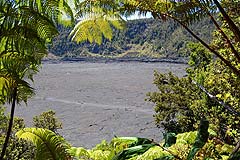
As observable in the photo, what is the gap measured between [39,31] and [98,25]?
1.40m

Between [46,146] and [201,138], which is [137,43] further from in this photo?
[201,138]

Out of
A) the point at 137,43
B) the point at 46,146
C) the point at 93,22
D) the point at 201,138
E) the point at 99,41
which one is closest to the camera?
the point at 201,138

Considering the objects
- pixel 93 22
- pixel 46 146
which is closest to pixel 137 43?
pixel 93 22

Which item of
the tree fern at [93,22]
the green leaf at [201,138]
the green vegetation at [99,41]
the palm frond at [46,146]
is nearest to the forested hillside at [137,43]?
the tree fern at [93,22]

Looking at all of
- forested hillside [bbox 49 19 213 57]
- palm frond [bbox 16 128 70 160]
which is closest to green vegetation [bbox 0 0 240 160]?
palm frond [bbox 16 128 70 160]

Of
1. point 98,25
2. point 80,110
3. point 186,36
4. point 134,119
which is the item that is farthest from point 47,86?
point 98,25

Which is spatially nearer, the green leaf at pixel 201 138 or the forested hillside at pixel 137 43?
the green leaf at pixel 201 138

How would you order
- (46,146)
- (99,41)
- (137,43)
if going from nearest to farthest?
(46,146)
(99,41)
(137,43)

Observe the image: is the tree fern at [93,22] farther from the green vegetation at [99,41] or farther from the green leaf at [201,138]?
the green leaf at [201,138]

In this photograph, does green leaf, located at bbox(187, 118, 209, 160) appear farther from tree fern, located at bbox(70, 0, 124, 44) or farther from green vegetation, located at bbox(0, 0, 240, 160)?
tree fern, located at bbox(70, 0, 124, 44)

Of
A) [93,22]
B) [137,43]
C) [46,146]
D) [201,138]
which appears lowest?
[46,146]

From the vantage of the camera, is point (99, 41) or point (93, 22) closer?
point (93, 22)

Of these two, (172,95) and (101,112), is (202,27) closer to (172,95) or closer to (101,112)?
(101,112)

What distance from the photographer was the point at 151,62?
95.6 metres
